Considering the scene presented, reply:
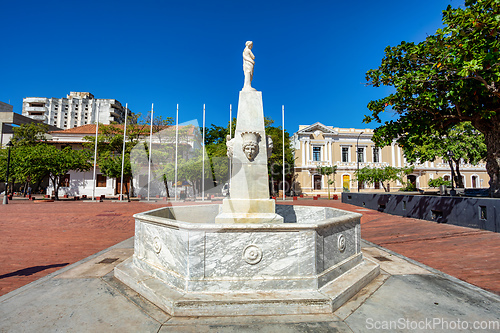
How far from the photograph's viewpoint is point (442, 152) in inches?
1064

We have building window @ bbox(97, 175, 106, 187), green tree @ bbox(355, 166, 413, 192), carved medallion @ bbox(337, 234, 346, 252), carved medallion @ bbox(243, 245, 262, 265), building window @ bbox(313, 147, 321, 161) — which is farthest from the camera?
building window @ bbox(313, 147, 321, 161)

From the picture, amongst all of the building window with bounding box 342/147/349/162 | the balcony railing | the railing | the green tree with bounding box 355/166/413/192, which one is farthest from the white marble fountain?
the railing

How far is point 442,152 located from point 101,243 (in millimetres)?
31403

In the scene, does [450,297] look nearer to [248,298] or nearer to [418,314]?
[418,314]

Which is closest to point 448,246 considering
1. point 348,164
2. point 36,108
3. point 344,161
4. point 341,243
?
point 341,243

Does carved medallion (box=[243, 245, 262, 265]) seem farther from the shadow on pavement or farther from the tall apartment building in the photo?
the tall apartment building

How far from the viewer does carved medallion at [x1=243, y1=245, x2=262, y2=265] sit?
3646 millimetres

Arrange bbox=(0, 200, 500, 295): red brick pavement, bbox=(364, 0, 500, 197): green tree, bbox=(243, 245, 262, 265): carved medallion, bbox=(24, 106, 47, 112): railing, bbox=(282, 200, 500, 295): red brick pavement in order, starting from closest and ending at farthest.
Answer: bbox=(243, 245, 262, 265): carved medallion < bbox=(282, 200, 500, 295): red brick pavement < bbox=(0, 200, 500, 295): red brick pavement < bbox=(364, 0, 500, 197): green tree < bbox=(24, 106, 47, 112): railing

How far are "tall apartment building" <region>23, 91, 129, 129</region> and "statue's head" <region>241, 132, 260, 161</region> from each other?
228 feet

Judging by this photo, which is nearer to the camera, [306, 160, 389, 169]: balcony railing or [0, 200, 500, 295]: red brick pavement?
[0, 200, 500, 295]: red brick pavement

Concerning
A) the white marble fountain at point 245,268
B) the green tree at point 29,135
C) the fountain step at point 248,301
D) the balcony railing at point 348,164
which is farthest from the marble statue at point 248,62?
the green tree at point 29,135

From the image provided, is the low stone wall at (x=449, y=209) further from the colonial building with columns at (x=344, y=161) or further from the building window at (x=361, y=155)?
the building window at (x=361, y=155)

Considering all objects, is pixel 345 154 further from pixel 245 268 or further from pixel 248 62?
pixel 245 268

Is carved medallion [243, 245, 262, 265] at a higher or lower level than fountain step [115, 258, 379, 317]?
higher
